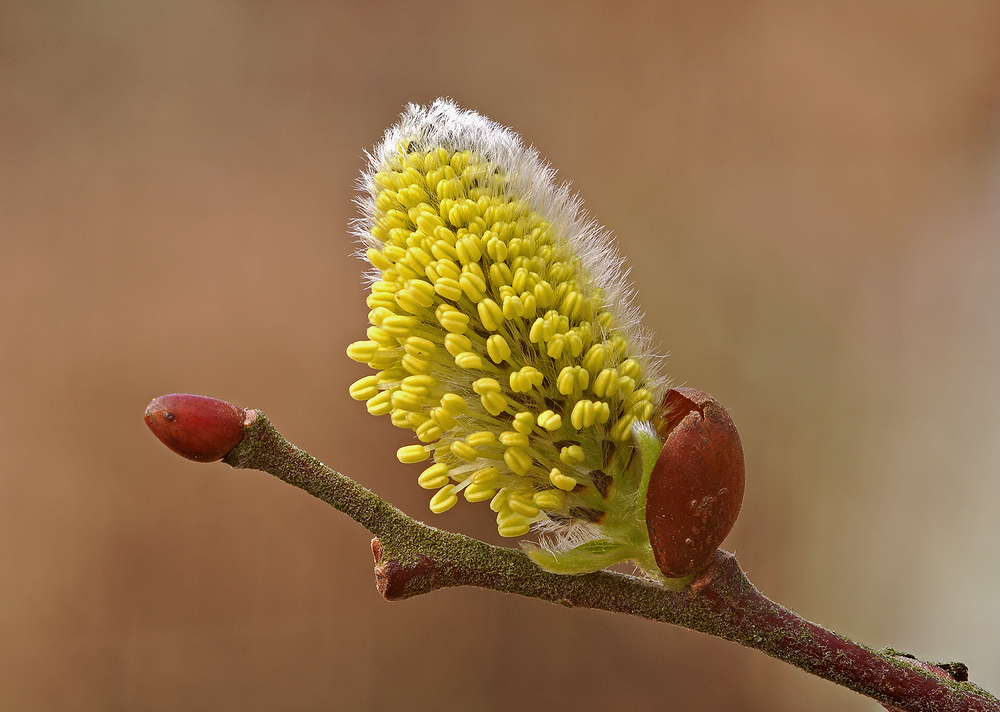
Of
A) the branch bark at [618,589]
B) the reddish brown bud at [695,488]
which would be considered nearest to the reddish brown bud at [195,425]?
the branch bark at [618,589]

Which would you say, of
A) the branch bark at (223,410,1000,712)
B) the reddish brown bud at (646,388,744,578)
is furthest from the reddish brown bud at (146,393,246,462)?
the reddish brown bud at (646,388,744,578)

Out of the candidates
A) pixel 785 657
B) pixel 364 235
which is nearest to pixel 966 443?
pixel 785 657

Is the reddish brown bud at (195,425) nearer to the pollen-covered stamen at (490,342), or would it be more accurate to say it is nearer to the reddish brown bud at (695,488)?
the pollen-covered stamen at (490,342)

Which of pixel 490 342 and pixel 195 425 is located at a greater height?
pixel 490 342

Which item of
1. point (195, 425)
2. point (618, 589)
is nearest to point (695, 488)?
point (618, 589)

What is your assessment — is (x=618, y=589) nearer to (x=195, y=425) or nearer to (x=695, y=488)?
(x=695, y=488)

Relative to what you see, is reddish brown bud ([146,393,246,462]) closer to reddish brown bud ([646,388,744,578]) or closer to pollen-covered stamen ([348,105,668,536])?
pollen-covered stamen ([348,105,668,536])
